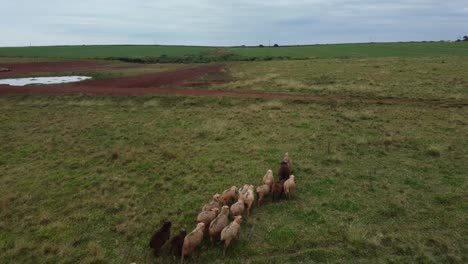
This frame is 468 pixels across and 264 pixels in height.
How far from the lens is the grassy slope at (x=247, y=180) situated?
938 centimetres

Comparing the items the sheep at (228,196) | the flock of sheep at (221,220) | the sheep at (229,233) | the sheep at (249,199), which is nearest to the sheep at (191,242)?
the flock of sheep at (221,220)

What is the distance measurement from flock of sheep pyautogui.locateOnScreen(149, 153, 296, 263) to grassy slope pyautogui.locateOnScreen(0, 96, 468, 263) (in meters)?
0.36

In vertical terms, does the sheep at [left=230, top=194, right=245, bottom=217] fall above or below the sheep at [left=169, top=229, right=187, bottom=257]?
above

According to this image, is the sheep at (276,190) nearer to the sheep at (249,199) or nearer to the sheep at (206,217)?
the sheep at (249,199)

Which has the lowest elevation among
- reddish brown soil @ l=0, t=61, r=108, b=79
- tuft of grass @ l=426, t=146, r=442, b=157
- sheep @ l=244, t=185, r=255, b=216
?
sheep @ l=244, t=185, r=255, b=216

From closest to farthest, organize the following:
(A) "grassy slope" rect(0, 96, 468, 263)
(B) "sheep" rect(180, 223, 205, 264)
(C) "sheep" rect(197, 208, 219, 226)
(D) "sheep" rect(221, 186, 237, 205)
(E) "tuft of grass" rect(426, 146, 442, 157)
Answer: (B) "sheep" rect(180, 223, 205, 264), (A) "grassy slope" rect(0, 96, 468, 263), (C) "sheep" rect(197, 208, 219, 226), (D) "sheep" rect(221, 186, 237, 205), (E) "tuft of grass" rect(426, 146, 442, 157)

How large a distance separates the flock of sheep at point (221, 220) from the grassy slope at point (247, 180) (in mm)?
355

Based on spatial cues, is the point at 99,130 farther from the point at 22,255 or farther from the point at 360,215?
the point at 360,215

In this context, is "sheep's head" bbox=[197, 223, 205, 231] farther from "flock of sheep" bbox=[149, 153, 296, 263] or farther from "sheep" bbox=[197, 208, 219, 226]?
"sheep" bbox=[197, 208, 219, 226]

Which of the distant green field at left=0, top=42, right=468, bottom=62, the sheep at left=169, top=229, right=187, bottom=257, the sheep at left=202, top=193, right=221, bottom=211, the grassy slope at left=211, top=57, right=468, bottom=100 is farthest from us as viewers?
the distant green field at left=0, top=42, right=468, bottom=62

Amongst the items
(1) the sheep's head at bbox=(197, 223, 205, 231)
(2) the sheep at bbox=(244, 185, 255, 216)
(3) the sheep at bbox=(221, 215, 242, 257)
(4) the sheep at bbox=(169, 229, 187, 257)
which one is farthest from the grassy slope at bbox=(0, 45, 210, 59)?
(3) the sheep at bbox=(221, 215, 242, 257)

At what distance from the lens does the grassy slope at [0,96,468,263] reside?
9375 millimetres

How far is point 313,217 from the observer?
1070 cm

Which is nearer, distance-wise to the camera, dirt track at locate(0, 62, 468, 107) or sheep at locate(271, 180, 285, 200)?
sheep at locate(271, 180, 285, 200)
